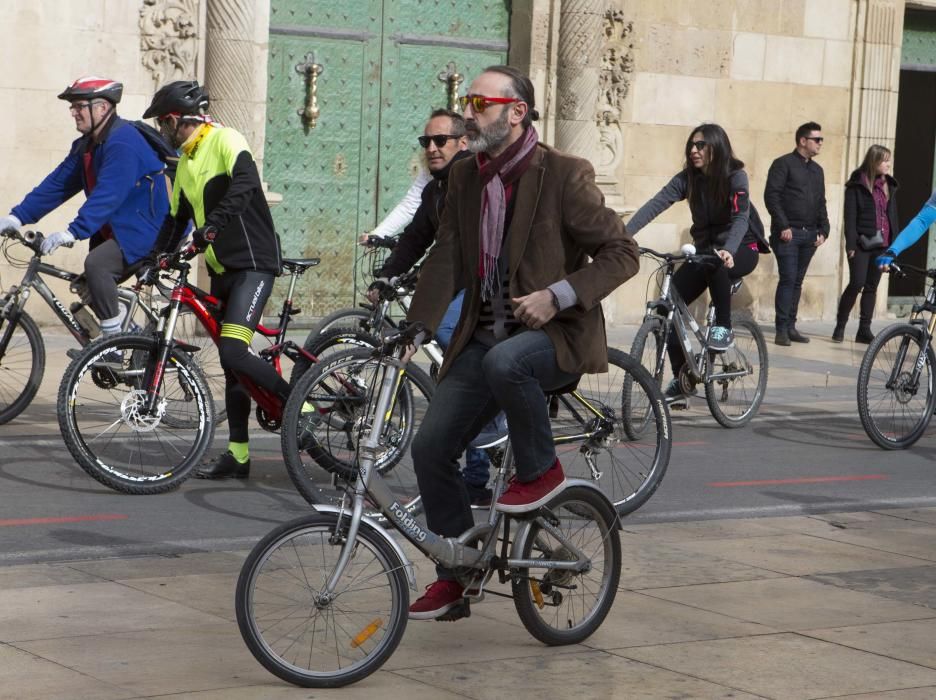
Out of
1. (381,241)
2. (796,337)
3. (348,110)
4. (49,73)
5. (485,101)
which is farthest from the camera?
(796,337)

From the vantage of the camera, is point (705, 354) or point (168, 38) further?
point (168, 38)

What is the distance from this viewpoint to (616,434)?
303 inches

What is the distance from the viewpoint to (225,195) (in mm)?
8797

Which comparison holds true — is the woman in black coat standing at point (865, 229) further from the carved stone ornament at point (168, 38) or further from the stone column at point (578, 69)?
the carved stone ornament at point (168, 38)

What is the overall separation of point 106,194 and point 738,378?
405cm

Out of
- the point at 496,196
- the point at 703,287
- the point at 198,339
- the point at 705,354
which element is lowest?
the point at 705,354

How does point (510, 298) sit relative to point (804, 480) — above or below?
above

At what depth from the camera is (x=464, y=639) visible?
607 centimetres

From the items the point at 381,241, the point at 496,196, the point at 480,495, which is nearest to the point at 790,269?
the point at 381,241

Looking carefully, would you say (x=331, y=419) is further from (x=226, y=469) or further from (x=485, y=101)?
(x=485, y=101)

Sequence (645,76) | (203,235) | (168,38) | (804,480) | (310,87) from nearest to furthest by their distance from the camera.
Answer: (203,235) < (804,480) < (168,38) < (310,87) < (645,76)

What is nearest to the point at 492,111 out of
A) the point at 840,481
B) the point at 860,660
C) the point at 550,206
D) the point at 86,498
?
the point at 550,206

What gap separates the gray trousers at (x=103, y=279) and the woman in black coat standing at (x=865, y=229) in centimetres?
906

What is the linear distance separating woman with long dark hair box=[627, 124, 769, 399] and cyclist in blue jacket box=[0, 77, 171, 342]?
2.95 m
